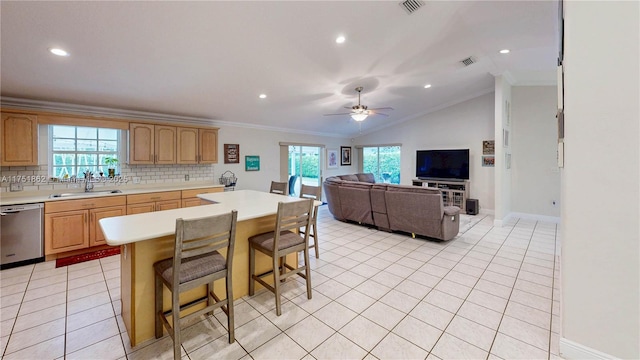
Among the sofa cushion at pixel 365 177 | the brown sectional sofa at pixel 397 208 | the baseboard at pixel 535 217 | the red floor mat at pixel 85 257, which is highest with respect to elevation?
the sofa cushion at pixel 365 177

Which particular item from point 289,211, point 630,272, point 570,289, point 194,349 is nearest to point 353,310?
point 289,211

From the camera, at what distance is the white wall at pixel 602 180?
1566mm

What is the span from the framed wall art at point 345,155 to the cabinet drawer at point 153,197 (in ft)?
18.7

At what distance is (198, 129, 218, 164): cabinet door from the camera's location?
5184mm

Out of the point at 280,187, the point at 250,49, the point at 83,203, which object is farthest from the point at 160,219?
the point at 83,203

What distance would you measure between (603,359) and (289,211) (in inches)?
93.3

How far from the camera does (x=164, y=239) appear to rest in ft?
6.68

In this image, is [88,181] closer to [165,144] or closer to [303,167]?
[165,144]

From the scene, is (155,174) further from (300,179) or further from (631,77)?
(631,77)

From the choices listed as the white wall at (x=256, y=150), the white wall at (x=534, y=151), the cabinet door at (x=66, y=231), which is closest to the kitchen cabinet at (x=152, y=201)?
the cabinet door at (x=66, y=231)

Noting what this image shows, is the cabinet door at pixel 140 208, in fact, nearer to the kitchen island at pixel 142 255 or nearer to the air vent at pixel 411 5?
the kitchen island at pixel 142 255

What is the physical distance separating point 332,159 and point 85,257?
6593 millimetres

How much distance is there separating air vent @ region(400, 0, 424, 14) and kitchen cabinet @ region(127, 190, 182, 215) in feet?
14.4

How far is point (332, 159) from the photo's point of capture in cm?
874
